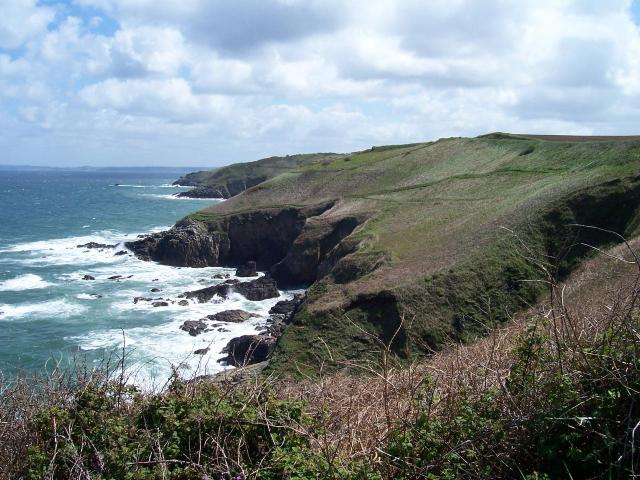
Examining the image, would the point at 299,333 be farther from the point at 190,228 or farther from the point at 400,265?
the point at 190,228

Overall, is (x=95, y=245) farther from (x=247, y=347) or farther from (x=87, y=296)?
(x=247, y=347)

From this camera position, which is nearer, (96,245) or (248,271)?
(248,271)

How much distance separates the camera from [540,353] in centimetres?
632

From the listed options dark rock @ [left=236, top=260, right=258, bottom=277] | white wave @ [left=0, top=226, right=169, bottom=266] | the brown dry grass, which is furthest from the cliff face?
the brown dry grass

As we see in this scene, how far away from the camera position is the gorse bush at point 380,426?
503 centimetres

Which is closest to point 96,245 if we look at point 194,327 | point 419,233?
point 194,327

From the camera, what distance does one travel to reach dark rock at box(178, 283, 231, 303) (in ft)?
140

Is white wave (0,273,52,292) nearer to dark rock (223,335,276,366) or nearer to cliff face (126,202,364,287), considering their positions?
cliff face (126,202,364,287)

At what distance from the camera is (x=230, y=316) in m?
37.1

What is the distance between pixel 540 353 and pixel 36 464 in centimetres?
541

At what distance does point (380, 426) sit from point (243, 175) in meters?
148

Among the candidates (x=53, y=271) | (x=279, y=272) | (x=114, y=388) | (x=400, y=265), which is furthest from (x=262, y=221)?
(x=114, y=388)

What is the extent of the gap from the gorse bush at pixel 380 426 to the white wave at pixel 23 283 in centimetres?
4469

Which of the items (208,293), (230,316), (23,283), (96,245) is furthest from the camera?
(96,245)
